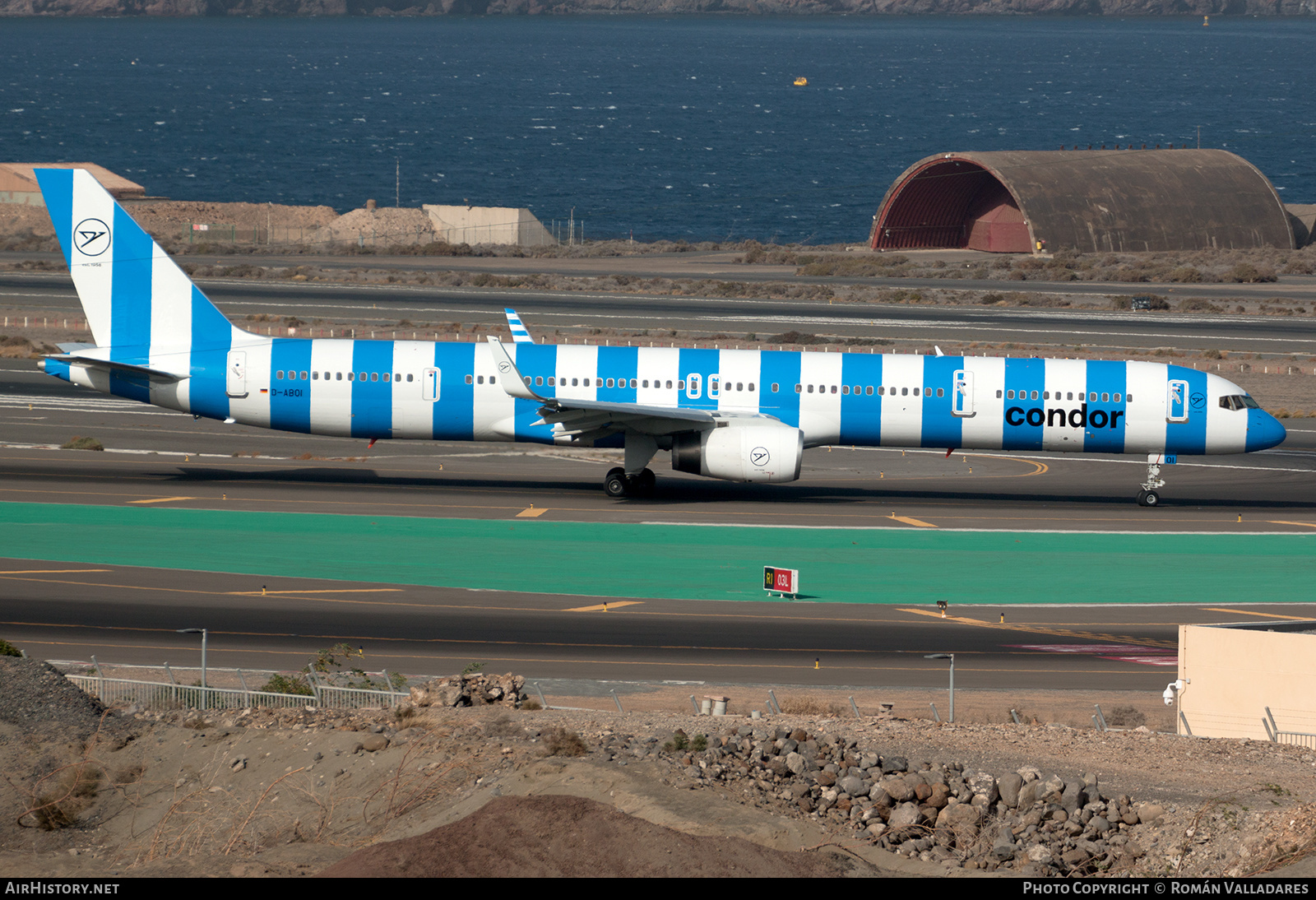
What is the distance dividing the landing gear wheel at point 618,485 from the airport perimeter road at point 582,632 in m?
10.9

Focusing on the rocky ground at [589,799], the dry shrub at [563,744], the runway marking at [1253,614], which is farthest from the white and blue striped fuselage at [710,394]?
the dry shrub at [563,744]

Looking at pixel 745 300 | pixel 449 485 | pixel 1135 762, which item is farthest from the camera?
pixel 745 300

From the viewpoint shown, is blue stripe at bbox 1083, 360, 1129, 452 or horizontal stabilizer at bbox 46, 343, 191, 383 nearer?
horizontal stabilizer at bbox 46, 343, 191, 383

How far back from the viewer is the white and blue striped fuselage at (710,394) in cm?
4662

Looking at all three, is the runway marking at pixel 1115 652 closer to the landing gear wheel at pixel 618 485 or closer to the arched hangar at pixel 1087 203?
the landing gear wheel at pixel 618 485

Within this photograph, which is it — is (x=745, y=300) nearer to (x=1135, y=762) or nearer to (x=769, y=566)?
(x=769, y=566)

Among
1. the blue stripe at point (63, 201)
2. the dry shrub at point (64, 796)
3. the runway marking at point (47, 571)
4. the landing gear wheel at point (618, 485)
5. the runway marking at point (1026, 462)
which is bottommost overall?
the dry shrub at point (64, 796)

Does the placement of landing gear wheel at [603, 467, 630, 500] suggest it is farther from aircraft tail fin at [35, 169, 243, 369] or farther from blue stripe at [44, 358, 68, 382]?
blue stripe at [44, 358, 68, 382]

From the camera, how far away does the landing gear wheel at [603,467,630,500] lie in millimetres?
48406

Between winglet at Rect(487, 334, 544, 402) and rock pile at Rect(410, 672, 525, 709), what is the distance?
19691mm

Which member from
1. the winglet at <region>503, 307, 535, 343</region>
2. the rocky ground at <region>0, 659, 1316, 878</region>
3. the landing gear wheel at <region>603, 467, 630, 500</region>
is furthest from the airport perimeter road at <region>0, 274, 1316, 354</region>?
the rocky ground at <region>0, 659, 1316, 878</region>
